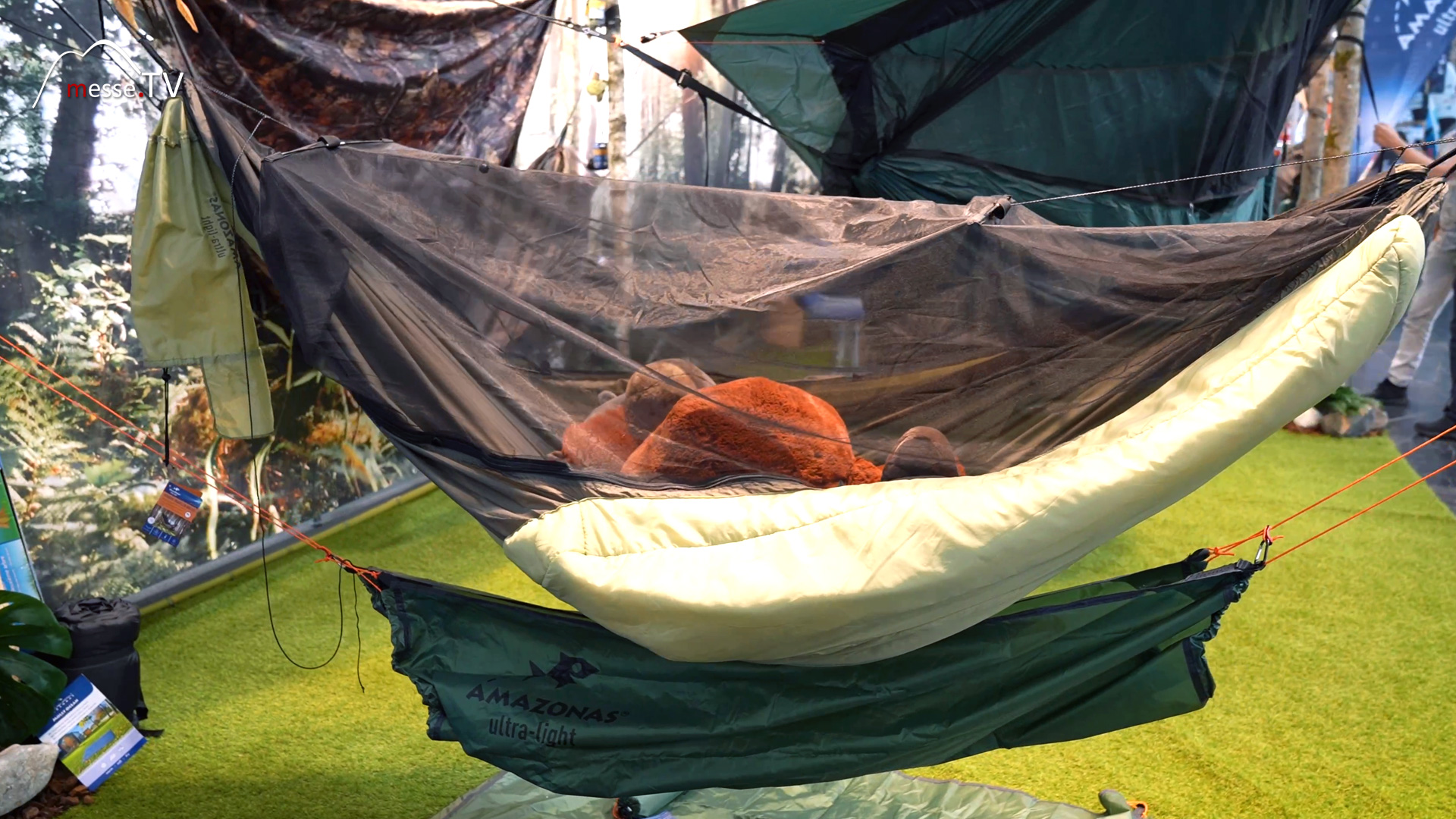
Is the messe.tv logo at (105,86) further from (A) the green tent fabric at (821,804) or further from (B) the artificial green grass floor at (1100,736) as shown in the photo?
(A) the green tent fabric at (821,804)

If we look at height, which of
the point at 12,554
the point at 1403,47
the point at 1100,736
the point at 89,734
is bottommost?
the point at 1100,736

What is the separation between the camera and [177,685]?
2.49m

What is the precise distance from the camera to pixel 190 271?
1890 mm

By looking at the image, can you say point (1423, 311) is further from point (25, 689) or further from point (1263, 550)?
point (25, 689)

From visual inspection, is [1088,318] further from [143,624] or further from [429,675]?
[143,624]

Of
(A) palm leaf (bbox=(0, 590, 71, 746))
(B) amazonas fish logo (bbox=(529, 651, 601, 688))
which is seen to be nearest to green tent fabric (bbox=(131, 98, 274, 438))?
(A) palm leaf (bbox=(0, 590, 71, 746))

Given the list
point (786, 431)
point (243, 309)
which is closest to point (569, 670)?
point (786, 431)

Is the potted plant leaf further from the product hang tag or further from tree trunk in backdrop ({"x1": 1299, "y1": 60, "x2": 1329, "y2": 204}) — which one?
tree trunk in backdrop ({"x1": 1299, "y1": 60, "x2": 1329, "y2": 204})

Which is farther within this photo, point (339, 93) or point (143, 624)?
point (143, 624)

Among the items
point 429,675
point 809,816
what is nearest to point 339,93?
point 429,675

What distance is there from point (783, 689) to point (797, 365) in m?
0.49

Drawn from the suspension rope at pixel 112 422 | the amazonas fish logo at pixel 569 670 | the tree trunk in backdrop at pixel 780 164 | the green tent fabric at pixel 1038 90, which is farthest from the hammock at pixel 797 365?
the tree trunk in backdrop at pixel 780 164

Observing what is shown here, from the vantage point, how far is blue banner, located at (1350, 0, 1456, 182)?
5289mm

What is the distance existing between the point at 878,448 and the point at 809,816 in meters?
0.84
